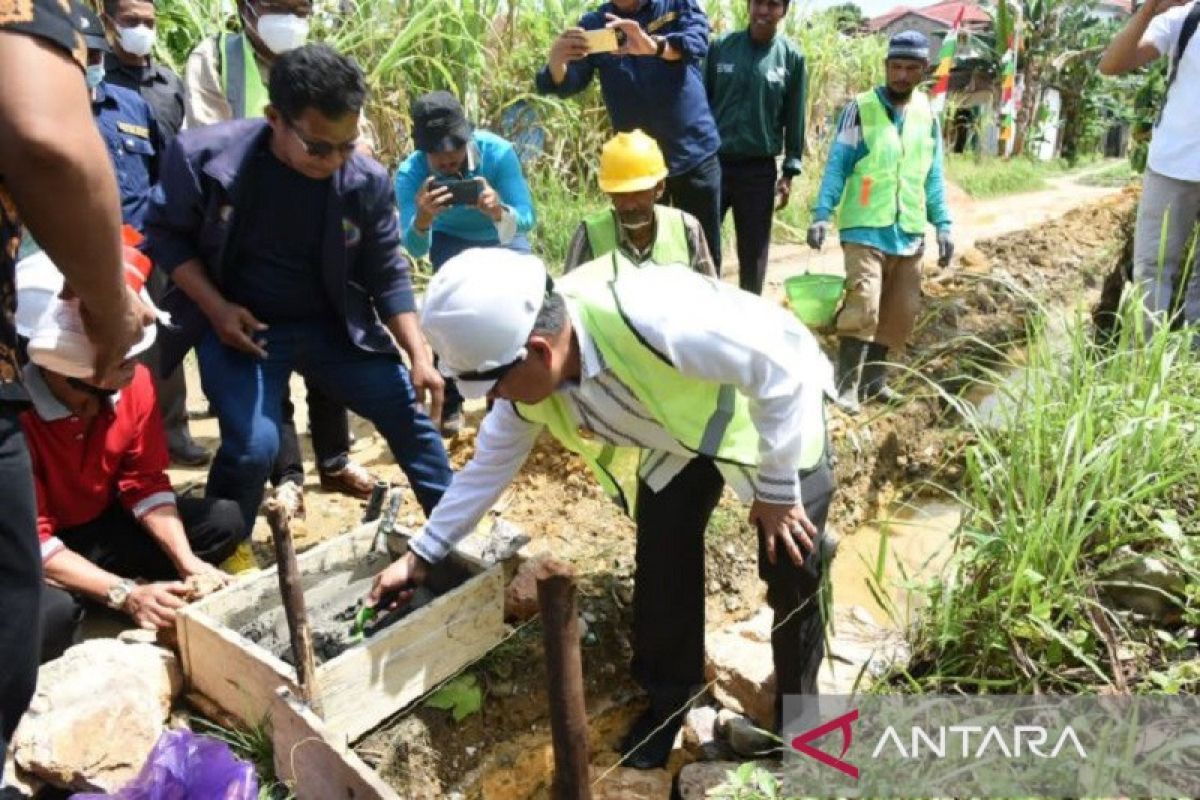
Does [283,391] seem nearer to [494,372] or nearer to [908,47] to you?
[494,372]

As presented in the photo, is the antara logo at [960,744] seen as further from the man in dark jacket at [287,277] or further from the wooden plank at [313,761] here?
the man in dark jacket at [287,277]

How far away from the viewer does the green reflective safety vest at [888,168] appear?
14.8 feet

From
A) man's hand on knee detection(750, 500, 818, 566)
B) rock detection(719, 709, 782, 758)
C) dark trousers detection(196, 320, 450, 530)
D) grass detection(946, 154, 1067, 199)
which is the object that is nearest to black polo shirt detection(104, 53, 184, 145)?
dark trousers detection(196, 320, 450, 530)

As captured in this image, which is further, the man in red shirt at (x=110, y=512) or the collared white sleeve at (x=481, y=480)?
the man in red shirt at (x=110, y=512)

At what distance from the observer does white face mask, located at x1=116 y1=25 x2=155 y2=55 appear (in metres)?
3.74

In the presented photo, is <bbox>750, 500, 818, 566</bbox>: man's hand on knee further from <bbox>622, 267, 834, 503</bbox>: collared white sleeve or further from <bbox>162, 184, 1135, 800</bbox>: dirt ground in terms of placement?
<bbox>162, 184, 1135, 800</bbox>: dirt ground

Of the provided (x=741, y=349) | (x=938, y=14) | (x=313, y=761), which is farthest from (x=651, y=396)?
(x=938, y=14)

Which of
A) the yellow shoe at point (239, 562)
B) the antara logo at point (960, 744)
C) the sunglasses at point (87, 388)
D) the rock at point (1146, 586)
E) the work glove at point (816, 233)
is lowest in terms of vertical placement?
the yellow shoe at point (239, 562)

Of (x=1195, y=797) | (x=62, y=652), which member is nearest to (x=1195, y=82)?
(x=1195, y=797)

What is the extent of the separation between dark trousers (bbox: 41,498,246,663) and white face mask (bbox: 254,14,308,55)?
174cm

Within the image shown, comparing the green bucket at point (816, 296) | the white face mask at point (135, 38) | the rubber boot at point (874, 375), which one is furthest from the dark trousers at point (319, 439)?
the rubber boot at point (874, 375)

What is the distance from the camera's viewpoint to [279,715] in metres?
2.37

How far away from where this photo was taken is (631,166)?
350 cm

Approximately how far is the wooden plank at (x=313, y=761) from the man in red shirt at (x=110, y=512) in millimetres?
547
